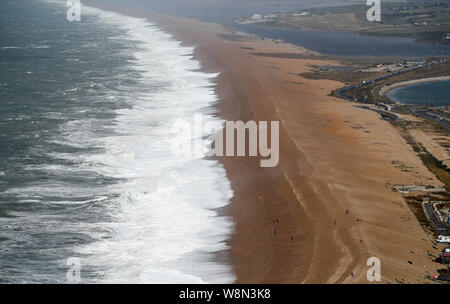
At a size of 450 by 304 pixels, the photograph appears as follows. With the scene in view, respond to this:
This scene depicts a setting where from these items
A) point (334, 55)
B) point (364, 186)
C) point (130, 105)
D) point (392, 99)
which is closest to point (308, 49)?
point (334, 55)

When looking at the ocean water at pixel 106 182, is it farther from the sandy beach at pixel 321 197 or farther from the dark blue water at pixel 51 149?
the sandy beach at pixel 321 197

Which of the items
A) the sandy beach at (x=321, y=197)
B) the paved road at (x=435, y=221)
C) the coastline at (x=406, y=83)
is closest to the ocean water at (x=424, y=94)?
the coastline at (x=406, y=83)

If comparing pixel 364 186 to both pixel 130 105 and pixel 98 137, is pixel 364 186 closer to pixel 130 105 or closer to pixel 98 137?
pixel 98 137

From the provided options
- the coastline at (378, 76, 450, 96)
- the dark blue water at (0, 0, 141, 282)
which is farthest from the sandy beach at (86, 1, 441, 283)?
the coastline at (378, 76, 450, 96)

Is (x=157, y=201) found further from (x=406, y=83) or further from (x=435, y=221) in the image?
(x=406, y=83)

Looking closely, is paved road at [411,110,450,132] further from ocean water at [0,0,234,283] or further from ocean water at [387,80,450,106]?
ocean water at [0,0,234,283]
